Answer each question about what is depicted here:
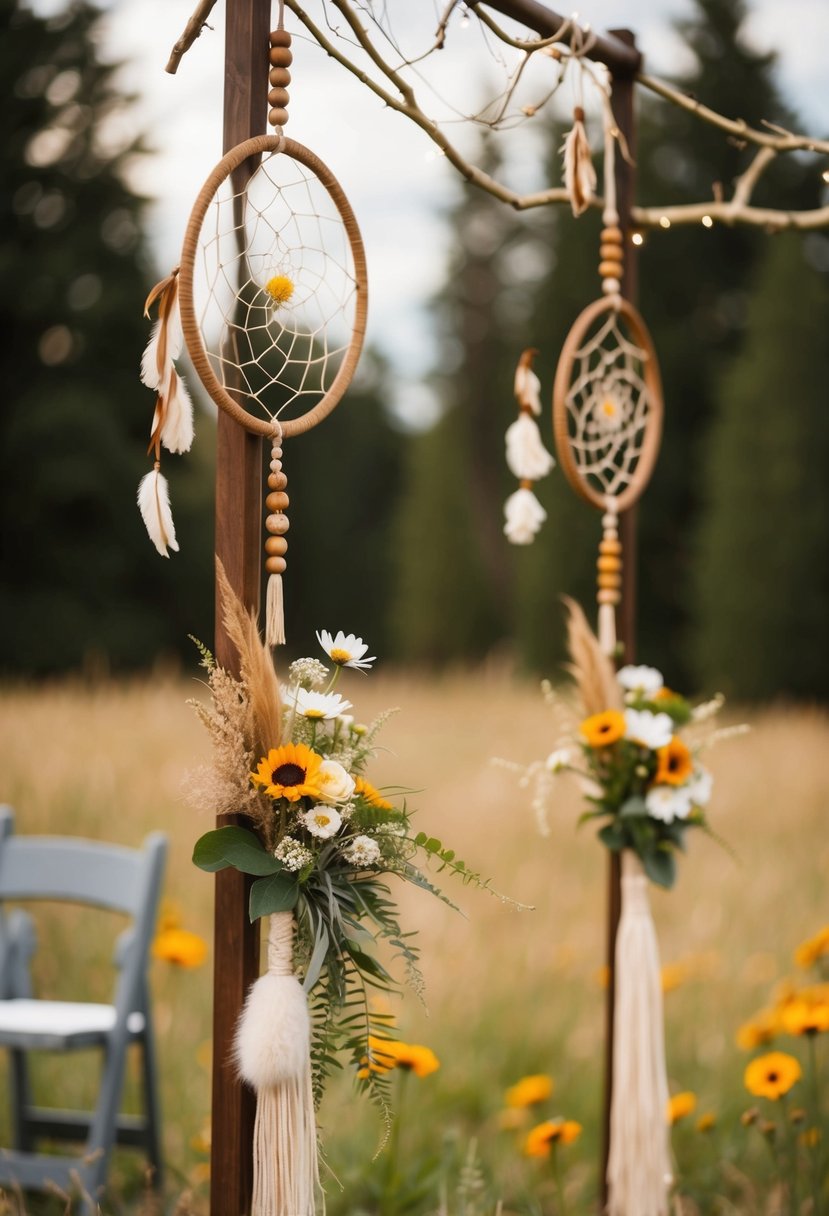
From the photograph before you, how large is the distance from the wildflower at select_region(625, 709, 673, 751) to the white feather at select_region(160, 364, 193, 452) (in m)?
1.02

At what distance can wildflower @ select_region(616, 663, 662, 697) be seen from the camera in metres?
2.27

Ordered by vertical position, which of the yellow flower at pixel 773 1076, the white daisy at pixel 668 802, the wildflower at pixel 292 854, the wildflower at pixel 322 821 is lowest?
the yellow flower at pixel 773 1076

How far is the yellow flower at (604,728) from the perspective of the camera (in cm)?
214

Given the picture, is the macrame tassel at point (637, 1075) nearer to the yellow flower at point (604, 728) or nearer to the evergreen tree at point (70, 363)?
the yellow flower at point (604, 728)

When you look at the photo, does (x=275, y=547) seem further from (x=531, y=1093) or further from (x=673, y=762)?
(x=531, y=1093)

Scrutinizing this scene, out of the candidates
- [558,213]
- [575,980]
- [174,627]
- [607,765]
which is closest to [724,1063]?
[575,980]

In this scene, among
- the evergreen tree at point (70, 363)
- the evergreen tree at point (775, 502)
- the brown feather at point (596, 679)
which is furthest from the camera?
the evergreen tree at point (70, 363)

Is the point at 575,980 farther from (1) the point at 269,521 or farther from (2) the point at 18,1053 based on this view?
(1) the point at 269,521

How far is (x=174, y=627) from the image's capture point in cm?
1064

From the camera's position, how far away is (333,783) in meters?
1.47

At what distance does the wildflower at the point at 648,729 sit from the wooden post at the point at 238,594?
2.83 ft

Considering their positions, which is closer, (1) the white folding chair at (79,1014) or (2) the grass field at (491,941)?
(1) the white folding chair at (79,1014)

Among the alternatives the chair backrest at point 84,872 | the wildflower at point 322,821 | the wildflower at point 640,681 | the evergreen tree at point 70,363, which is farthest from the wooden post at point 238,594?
the evergreen tree at point 70,363

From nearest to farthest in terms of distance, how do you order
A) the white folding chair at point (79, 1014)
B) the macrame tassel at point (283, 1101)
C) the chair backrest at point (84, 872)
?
the macrame tassel at point (283, 1101), the white folding chair at point (79, 1014), the chair backrest at point (84, 872)
